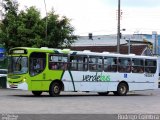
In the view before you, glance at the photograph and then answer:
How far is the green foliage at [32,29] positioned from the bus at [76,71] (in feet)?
31.6

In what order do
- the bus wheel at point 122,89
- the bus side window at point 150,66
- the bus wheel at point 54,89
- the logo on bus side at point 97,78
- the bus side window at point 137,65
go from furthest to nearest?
the bus side window at point 150,66, the bus side window at point 137,65, the bus wheel at point 122,89, the logo on bus side at point 97,78, the bus wheel at point 54,89

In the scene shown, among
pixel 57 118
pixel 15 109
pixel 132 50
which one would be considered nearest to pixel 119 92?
pixel 15 109

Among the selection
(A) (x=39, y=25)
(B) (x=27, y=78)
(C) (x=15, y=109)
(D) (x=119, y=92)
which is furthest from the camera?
(A) (x=39, y=25)

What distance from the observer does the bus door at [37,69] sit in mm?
27547

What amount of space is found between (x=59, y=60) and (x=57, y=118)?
1348 centimetres

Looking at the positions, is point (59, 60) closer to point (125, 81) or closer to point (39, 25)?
point (125, 81)

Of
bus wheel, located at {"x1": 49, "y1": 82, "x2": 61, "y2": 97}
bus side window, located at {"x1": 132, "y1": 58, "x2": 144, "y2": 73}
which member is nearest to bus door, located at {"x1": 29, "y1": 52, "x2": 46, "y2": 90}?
bus wheel, located at {"x1": 49, "y1": 82, "x2": 61, "y2": 97}

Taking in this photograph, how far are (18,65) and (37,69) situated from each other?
43.4 inches

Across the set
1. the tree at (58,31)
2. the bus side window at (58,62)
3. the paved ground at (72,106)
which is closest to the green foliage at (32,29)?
the tree at (58,31)

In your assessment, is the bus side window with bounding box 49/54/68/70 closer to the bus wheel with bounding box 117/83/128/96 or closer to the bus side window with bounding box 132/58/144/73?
the bus wheel with bounding box 117/83/128/96

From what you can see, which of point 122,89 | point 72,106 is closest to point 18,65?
point 72,106

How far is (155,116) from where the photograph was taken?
17031mm

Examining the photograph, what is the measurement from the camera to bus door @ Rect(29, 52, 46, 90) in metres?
27.5

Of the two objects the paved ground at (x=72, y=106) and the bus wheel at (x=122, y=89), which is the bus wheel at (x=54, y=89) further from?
the bus wheel at (x=122, y=89)
